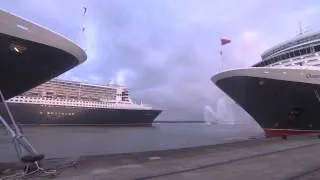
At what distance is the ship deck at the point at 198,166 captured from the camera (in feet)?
32.1

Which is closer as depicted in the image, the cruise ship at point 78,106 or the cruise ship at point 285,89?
the cruise ship at point 285,89

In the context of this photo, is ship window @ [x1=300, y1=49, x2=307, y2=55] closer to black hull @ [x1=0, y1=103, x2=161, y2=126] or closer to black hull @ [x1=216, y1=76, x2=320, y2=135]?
black hull @ [x1=216, y1=76, x2=320, y2=135]

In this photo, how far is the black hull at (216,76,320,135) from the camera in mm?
27875

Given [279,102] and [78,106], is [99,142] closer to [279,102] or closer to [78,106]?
[279,102]

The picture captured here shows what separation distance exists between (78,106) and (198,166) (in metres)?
66.7

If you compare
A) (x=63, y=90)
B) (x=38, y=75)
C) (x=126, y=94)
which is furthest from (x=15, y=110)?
(x=38, y=75)

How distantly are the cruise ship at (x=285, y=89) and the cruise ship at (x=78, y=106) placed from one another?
149 feet

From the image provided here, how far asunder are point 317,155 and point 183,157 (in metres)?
5.12

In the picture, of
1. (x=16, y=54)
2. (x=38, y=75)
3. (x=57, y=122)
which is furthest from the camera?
(x=57, y=122)

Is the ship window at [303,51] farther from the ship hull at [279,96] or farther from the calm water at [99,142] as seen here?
the calm water at [99,142]

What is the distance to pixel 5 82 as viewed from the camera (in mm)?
20516

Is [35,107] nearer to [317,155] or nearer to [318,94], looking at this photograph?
[318,94]

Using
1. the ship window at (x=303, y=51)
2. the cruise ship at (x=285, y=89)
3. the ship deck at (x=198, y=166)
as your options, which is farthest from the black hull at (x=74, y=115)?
the ship deck at (x=198, y=166)

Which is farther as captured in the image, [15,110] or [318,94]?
[15,110]
